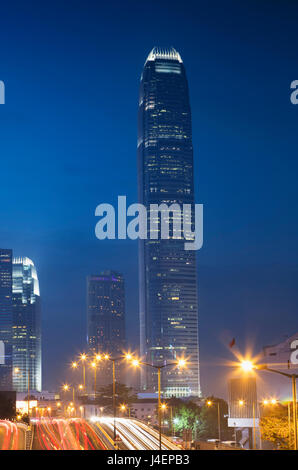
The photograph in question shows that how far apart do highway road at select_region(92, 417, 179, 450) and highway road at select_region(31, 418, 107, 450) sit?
64.4 inches

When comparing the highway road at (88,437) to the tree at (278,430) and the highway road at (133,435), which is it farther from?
the tree at (278,430)

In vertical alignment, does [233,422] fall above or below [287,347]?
below

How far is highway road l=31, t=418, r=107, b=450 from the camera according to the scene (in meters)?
83.7

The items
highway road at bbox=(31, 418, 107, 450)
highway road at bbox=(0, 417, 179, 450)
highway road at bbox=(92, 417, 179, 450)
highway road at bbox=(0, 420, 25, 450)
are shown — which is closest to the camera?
highway road at bbox=(0, 420, 25, 450)

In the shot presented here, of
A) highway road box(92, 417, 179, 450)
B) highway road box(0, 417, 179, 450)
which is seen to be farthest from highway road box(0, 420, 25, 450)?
highway road box(92, 417, 179, 450)

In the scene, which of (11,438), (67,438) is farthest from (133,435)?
(11,438)

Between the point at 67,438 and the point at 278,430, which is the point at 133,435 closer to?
the point at 67,438

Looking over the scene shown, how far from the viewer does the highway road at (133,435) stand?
81169 mm

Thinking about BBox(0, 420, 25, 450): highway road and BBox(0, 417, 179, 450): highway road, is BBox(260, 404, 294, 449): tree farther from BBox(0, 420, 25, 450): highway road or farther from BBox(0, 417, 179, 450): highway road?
BBox(0, 420, 25, 450): highway road

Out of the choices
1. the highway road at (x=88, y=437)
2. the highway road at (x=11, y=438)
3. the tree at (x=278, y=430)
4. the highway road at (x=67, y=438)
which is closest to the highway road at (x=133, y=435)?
the highway road at (x=88, y=437)
